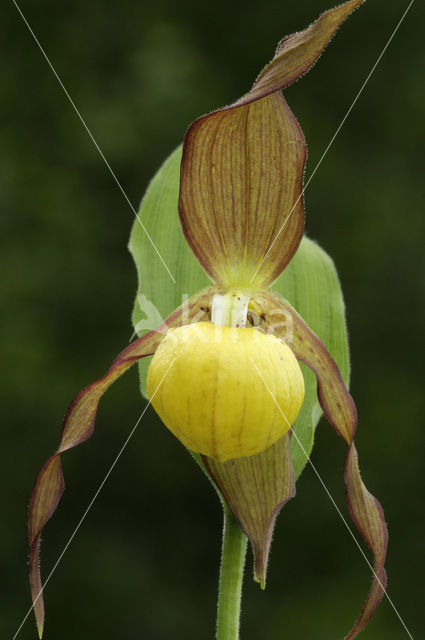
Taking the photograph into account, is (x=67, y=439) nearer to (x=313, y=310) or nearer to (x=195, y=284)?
(x=195, y=284)

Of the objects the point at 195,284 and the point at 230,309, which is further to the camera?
the point at 195,284

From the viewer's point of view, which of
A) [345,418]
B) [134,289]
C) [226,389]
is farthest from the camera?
[134,289]

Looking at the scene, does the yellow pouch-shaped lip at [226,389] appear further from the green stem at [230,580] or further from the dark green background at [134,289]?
the dark green background at [134,289]

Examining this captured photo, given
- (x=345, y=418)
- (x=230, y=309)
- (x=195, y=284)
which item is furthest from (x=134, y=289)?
(x=345, y=418)

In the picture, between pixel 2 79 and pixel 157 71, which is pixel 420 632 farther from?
pixel 2 79

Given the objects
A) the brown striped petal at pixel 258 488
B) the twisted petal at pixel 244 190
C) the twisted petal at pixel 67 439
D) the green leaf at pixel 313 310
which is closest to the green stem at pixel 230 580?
the brown striped petal at pixel 258 488
